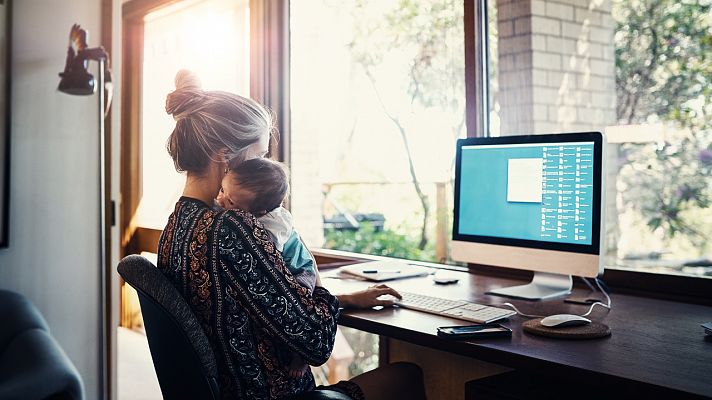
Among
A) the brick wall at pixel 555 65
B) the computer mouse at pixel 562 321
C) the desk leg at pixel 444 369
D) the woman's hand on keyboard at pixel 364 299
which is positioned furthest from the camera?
the desk leg at pixel 444 369

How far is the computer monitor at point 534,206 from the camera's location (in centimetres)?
172

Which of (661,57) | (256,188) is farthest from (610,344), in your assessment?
(661,57)

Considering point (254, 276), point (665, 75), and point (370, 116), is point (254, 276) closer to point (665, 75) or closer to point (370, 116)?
point (665, 75)

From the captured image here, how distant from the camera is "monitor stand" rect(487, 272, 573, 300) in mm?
1823

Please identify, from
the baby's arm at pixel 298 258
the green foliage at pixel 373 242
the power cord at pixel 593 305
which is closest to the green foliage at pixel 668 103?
the power cord at pixel 593 305

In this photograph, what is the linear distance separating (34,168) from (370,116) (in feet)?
5.27

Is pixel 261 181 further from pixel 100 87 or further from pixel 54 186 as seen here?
pixel 54 186

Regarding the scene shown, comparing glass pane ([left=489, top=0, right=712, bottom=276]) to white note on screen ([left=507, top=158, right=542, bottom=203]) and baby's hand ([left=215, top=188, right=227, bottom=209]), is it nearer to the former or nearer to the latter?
white note on screen ([left=507, top=158, right=542, bottom=203])

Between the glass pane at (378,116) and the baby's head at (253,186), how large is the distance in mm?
1464

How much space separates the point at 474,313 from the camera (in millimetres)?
1559

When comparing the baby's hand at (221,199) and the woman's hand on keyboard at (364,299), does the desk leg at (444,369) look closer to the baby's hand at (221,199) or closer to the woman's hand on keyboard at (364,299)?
the woman's hand on keyboard at (364,299)

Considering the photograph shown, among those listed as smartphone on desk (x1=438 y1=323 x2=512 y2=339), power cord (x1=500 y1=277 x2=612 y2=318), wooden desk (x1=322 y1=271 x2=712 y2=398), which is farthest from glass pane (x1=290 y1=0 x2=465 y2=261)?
smartphone on desk (x1=438 y1=323 x2=512 y2=339)

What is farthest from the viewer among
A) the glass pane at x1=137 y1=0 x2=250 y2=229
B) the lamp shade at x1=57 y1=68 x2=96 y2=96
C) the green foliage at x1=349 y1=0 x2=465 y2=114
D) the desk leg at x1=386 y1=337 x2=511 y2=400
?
the glass pane at x1=137 y1=0 x2=250 y2=229

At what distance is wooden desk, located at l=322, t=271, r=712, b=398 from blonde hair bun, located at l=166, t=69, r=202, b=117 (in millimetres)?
630
